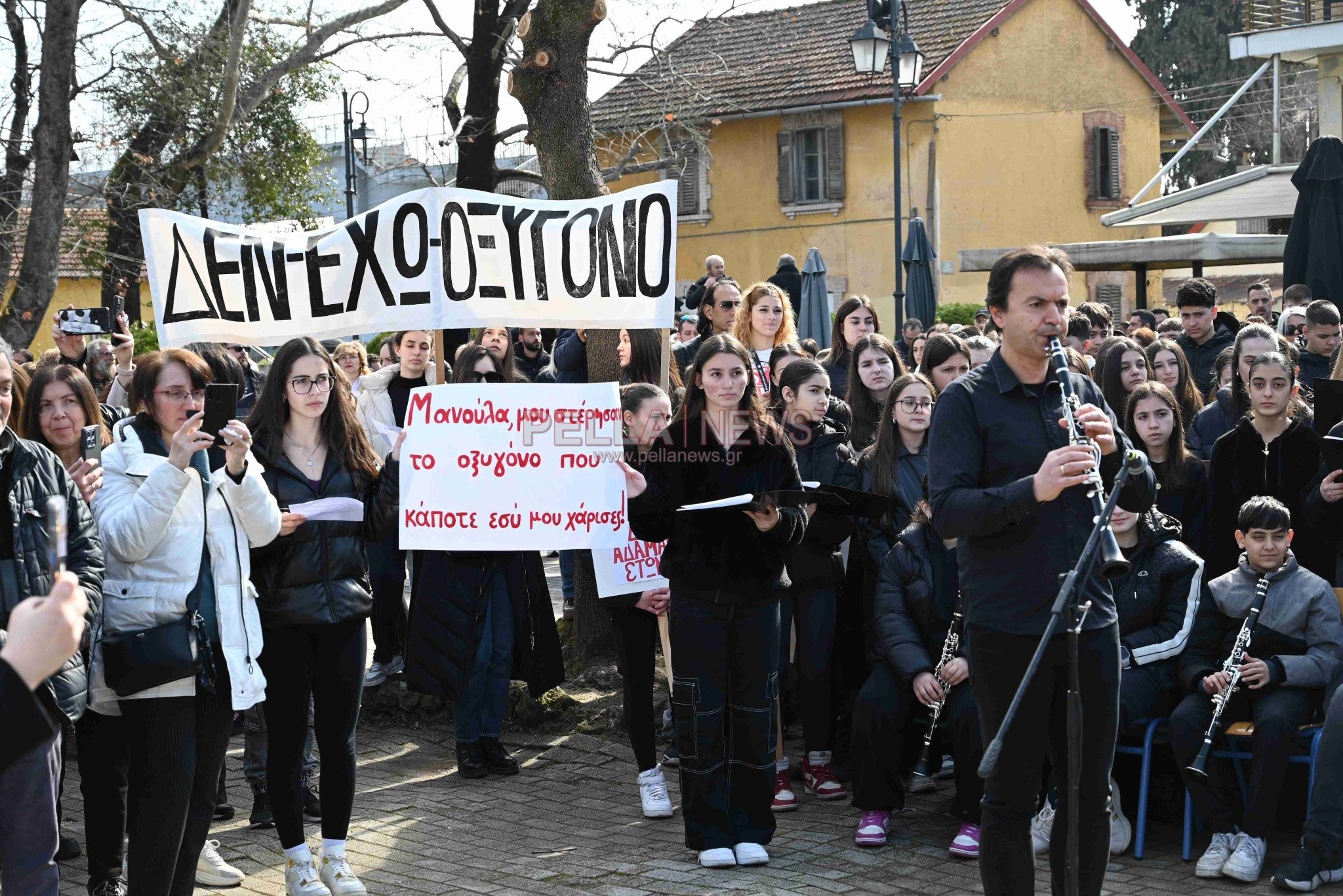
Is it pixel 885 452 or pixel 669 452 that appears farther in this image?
pixel 885 452

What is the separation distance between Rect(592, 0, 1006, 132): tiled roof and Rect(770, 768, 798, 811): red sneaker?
2429 centimetres

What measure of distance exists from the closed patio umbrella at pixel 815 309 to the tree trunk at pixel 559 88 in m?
6.87

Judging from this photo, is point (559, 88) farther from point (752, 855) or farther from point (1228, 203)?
point (1228, 203)

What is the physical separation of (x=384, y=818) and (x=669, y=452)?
218 centimetres

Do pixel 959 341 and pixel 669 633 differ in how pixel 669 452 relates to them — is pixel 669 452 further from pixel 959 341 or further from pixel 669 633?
pixel 959 341

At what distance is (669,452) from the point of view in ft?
19.7

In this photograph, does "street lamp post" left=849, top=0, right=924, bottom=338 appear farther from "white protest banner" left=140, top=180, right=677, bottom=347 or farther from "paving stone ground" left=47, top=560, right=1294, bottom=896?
"paving stone ground" left=47, top=560, right=1294, bottom=896

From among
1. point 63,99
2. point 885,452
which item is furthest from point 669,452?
point 63,99

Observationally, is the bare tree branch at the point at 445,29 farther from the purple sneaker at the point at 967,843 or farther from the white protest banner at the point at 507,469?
the purple sneaker at the point at 967,843

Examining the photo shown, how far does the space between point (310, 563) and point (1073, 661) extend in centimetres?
292

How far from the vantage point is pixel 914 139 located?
31781mm

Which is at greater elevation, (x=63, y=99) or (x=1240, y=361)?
(x=63, y=99)

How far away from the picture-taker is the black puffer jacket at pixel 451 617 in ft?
23.9

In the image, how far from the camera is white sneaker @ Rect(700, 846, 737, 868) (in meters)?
5.89
